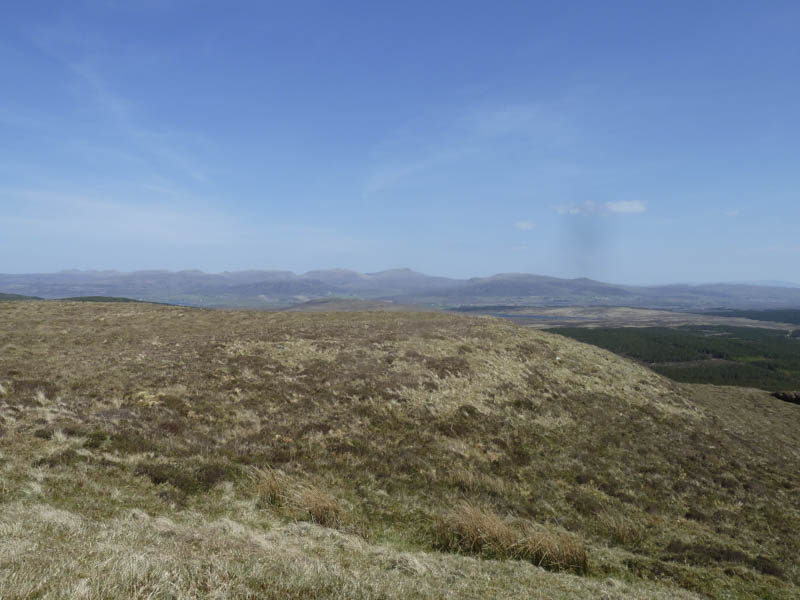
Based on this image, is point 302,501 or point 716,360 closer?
point 302,501

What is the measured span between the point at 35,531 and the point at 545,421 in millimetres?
28323

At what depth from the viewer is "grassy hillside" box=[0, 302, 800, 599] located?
888 cm

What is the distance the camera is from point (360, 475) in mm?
17828

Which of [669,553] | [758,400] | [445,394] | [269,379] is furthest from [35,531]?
[758,400]

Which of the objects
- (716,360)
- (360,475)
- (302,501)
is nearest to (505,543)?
(302,501)

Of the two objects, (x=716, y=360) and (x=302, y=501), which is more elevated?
(x=302, y=501)

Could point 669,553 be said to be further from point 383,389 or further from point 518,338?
point 518,338

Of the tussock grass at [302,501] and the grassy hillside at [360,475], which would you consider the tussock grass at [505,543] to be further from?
the tussock grass at [302,501]

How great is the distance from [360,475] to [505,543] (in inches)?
293

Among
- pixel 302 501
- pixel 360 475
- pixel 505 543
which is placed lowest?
pixel 360 475

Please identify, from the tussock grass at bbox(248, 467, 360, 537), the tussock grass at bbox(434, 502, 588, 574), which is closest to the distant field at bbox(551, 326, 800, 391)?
the tussock grass at bbox(434, 502, 588, 574)

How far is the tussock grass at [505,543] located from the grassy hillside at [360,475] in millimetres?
77

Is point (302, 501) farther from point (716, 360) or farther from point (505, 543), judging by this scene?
point (716, 360)

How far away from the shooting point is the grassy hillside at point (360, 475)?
888 cm
